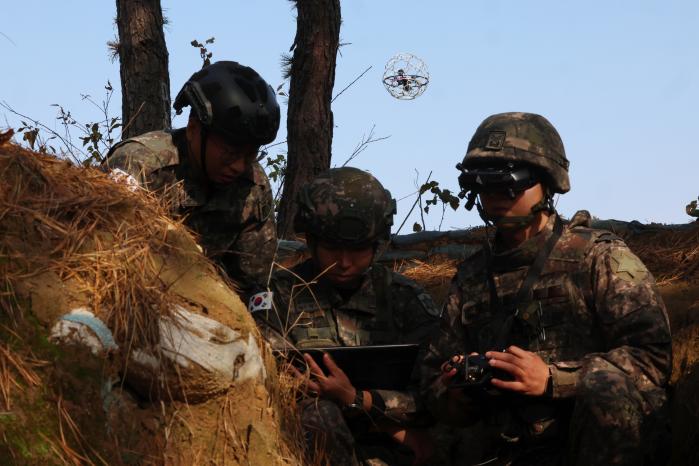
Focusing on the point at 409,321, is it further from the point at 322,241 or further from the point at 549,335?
the point at 549,335

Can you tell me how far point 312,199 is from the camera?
609 centimetres

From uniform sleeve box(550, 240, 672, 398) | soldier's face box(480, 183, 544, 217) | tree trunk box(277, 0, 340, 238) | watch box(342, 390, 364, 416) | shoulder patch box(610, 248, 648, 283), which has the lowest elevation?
watch box(342, 390, 364, 416)

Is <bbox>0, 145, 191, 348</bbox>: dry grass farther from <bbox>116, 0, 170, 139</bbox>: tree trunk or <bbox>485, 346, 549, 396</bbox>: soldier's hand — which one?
<bbox>116, 0, 170, 139</bbox>: tree trunk

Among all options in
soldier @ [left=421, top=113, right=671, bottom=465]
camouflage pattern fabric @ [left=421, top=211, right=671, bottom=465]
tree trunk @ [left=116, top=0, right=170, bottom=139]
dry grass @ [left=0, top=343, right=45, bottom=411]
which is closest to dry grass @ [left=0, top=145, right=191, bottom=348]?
dry grass @ [left=0, top=343, right=45, bottom=411]

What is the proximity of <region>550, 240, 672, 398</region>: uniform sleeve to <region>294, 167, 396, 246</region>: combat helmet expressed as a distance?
4.49 feet

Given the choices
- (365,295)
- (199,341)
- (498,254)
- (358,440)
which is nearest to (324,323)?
(365,295)

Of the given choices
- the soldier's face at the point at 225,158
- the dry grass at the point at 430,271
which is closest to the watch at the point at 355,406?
the soldier's face at the point at 225,158

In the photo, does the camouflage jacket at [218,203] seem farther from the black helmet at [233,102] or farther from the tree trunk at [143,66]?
the tree trunk at [143,66]

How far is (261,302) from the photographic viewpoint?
550 cm

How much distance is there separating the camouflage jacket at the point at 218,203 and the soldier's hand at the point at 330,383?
105 cm

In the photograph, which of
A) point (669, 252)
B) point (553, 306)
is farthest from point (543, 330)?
point (669, 252)

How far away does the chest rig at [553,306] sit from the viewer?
5184 mm

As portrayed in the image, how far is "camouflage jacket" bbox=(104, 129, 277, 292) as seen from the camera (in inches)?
245

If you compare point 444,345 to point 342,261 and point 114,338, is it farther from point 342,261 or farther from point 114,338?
point 114,338
